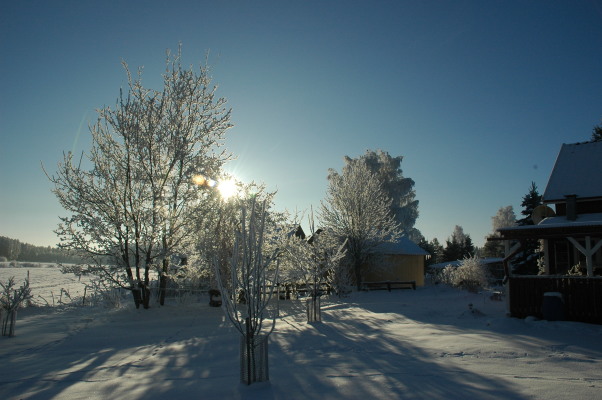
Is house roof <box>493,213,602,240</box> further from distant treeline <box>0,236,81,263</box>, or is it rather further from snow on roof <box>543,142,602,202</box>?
distant treeline <box>0,236,81,263</box>

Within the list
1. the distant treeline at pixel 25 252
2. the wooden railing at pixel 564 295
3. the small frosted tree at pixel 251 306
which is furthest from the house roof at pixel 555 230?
the distant treeline at pixel 25 252

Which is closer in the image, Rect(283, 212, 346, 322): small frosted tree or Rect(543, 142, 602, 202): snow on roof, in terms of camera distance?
Rect(283, 212, 346, 322): small frosted tree

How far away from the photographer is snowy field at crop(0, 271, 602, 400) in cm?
555

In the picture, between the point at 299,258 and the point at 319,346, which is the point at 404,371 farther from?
the point at 299,258

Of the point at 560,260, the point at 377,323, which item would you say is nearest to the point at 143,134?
the point at 377,323

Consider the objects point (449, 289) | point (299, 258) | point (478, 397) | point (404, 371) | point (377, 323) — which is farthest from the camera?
point (449, 289)

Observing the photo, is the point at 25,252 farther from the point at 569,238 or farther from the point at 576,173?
the point at 569,238

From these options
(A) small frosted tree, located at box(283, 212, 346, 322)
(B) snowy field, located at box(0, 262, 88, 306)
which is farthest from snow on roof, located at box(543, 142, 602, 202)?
(B) snowy field, located at box(0, 262, 88, 306)

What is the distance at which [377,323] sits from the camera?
12203 mm

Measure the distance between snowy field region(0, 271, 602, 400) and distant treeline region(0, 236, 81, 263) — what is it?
4130 inches

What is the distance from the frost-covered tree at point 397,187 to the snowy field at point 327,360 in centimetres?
2558

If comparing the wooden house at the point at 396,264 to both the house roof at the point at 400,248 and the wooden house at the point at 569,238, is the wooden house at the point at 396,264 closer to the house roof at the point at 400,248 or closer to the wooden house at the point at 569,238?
the house roof at the point at 400,248

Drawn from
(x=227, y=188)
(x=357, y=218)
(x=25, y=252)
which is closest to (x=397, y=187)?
(x=357, y=218)

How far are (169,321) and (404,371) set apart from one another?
10.2 metres
